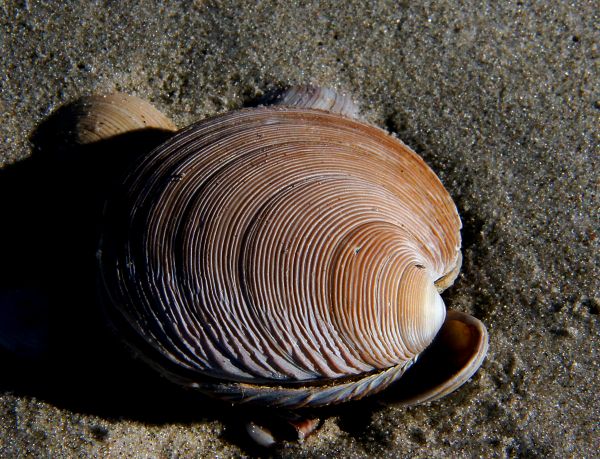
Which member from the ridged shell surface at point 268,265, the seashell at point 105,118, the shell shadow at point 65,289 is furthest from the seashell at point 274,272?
the seashell at point 105,118

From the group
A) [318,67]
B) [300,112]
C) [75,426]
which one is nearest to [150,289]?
[75,426]

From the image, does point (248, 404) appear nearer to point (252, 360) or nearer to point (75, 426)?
point (252, 360)

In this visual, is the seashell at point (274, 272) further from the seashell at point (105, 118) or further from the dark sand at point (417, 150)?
the seashell at point (105, 118)

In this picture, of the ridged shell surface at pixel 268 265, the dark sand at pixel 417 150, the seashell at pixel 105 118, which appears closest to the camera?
the ridged shell surface at pixel 268 265

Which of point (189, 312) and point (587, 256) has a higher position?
point (189, 312)

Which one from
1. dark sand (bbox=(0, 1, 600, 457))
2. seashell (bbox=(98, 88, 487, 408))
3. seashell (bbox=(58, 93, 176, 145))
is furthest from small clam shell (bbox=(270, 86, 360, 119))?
seashell (bbox=(58, 93, 176, 145))

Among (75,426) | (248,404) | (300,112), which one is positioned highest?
(300,112)
